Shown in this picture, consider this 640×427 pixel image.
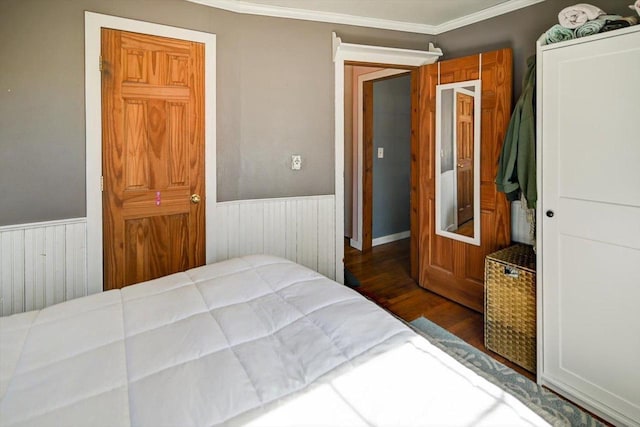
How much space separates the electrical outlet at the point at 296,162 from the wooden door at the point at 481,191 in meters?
1.09

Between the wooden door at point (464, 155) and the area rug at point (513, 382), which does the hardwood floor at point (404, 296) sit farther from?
the wooden door at point (464, 155)

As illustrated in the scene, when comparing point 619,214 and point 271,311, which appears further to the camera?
point 619,214

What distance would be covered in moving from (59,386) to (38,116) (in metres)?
1.80

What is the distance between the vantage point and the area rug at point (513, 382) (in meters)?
1.81

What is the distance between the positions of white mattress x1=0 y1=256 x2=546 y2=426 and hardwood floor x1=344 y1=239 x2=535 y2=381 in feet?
5.13

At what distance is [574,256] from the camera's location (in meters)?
1.86

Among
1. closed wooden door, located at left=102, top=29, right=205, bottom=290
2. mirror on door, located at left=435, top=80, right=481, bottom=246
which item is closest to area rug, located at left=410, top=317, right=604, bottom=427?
mirror on door, located at left=435, top=80, right=481, bottom=246

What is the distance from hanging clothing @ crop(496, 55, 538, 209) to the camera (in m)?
2.28

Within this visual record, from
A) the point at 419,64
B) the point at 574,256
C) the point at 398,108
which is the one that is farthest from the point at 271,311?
the point at 398,108

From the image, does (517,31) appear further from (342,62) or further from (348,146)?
(348,146)

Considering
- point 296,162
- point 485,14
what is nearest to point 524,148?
point 485,14

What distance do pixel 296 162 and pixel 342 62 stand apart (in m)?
0.89

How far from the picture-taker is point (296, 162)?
119 inches

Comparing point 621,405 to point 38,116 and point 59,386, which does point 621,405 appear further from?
point 38,116
